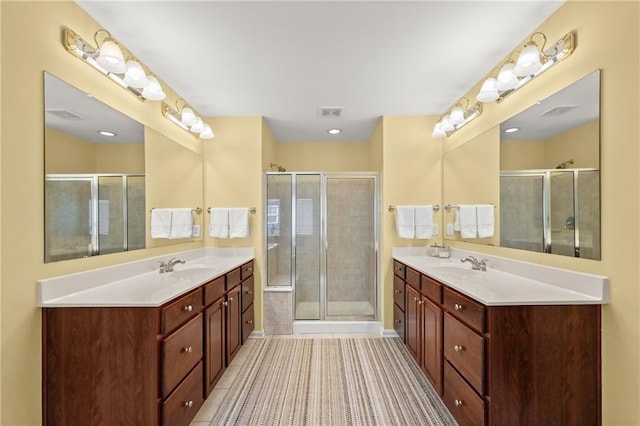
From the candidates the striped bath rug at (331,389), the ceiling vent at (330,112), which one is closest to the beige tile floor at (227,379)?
the striped bath rug at (331,389)

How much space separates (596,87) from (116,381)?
2.70m

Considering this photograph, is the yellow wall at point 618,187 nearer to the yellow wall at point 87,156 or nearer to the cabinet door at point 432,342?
the cabinet door at point 432,342

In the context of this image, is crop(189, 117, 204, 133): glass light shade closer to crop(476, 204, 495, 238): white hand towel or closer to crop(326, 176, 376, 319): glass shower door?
crop(326, 176, 376, 319): glass shower door

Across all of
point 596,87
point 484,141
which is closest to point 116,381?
point 596,87

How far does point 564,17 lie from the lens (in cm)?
161

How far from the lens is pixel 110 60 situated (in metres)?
1.60

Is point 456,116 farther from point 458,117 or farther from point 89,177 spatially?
point 89,177

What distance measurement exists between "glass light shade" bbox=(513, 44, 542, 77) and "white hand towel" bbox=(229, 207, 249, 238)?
2.55m

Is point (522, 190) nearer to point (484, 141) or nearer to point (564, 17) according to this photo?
point (484, 141)

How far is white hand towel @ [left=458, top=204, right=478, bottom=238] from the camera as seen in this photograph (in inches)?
101

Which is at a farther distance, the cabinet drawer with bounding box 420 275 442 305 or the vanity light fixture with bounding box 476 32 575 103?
the cabinet drawer with bounding box 420 275 442 305

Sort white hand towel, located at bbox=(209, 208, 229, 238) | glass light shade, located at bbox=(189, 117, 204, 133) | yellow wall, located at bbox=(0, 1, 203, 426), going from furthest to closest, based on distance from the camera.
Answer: white hand towel, located at bbox=(209, 208, 229, 238), glass light shade, located at bbox=(189, 117, 204, 133), yellow wall, located at bbox=(0, 1, 203, 426)

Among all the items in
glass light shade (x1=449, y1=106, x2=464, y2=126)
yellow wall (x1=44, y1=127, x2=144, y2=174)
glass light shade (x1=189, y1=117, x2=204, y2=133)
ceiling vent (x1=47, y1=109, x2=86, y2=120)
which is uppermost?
glass light shade (x1=449, y1=106, x2=464, y2=126)

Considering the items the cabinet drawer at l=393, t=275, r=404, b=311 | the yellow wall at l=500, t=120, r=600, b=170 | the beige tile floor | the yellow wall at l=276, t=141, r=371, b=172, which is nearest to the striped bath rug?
the beige tile floor
